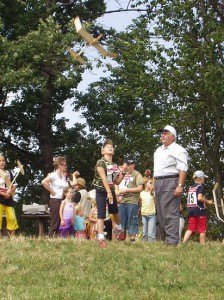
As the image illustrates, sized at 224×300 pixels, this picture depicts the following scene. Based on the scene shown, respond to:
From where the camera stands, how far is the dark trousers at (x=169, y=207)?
39.3 feet

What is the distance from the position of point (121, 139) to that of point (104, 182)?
753 inches

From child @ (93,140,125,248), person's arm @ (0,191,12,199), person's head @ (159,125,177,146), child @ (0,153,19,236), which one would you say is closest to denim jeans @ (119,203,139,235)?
child @ (0,153,19,236)

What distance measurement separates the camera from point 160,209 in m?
12.1

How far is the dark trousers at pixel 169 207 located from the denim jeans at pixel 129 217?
9.02 feet

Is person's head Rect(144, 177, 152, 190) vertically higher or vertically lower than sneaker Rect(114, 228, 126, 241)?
higher

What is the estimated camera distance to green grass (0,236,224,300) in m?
8.16

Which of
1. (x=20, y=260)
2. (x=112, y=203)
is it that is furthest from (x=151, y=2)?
(x=20, y=260)

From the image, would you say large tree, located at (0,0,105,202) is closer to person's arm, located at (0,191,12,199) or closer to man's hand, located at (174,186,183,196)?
person's arm, located at (0,191,12,199)

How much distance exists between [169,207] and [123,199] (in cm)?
312

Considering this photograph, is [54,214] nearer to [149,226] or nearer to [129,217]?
[129,217]

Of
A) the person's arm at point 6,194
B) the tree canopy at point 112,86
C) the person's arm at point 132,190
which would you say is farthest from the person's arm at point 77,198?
the tree canopy at point 112,86

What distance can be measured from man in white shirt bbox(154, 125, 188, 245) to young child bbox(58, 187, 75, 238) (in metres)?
3.05

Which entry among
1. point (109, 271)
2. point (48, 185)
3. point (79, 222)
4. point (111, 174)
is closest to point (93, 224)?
point (79, 222)

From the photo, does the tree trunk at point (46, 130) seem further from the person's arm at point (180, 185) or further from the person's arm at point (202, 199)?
the person's arm at point (180, 185)
